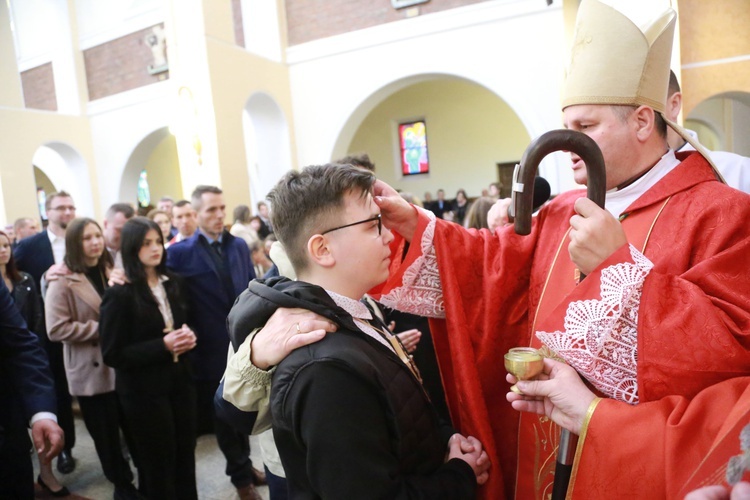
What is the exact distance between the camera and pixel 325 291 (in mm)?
1303

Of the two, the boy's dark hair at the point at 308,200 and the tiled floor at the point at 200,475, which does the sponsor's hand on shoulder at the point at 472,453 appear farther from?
the tiled floor at the point at 200,475

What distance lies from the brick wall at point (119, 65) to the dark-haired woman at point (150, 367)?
1060 centimetres

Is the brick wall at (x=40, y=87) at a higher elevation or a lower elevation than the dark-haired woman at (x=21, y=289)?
higher

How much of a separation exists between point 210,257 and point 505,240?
248 cm

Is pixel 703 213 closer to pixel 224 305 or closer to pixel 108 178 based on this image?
pixel 224 305

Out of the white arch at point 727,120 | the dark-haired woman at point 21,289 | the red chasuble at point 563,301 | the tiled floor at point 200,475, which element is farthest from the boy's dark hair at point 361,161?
the white arch at point 727,120

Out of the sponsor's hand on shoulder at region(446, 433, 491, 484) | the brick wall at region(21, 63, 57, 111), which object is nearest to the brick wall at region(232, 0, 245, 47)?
the brick wall at region(21, 63, 57, 111)

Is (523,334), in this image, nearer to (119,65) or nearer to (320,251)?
(320,251)

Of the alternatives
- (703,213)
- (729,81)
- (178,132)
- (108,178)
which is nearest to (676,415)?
(703,213)

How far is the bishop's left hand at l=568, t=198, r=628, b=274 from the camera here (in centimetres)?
115

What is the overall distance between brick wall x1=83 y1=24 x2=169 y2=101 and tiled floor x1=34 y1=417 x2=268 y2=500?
1004 centimetres

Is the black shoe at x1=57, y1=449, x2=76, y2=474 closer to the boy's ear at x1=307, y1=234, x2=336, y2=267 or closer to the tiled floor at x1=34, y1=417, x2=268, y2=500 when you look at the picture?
the tiled floor at x1=34, y1=417, x2=268, y2=500

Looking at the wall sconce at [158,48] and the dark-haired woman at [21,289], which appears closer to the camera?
the dark-haired woman at [21,289]

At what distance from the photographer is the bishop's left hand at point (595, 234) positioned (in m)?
1.15
